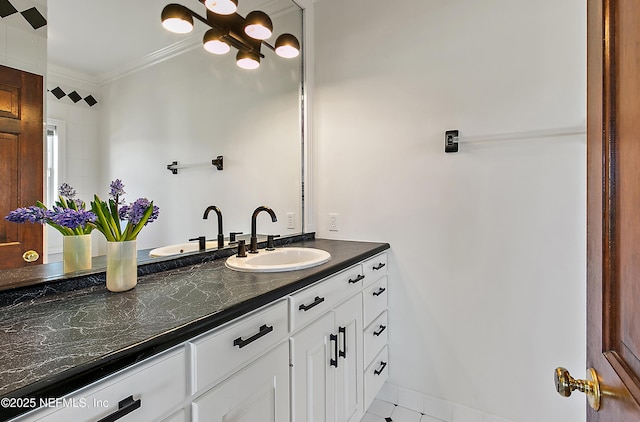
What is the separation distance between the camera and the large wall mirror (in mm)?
1089

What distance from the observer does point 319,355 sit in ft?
4.07

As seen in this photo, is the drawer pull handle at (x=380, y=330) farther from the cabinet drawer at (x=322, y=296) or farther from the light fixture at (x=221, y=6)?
the light fixture at (x=221, y=6)

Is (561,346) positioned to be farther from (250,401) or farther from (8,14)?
(8,14)

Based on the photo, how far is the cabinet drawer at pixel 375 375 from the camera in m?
1.63

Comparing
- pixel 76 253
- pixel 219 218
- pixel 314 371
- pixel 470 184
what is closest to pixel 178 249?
pixel 219 218

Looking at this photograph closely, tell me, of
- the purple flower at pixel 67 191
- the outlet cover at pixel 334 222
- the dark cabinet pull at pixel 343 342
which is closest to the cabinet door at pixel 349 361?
the dark cabinet pull at pixel 343 342

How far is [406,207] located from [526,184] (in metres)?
0.61

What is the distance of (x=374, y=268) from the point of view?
69.2 inches

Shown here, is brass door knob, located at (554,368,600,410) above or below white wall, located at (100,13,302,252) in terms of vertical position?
below

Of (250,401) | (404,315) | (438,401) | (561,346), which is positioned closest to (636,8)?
(250,401)

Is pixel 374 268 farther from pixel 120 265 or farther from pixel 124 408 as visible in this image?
pixel 124 408

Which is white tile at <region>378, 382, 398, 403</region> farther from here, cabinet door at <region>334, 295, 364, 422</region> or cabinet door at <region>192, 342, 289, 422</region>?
cabinet door at <region>192, 342, 289, 422</region>

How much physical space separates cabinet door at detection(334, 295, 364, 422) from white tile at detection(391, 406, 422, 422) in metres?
0.36

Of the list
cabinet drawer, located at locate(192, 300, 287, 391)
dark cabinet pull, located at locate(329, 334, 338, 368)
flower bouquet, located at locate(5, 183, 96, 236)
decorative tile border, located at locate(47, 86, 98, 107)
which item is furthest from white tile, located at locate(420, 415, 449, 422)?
decorative tile border, located at locate(47, 86, 98, 107)
